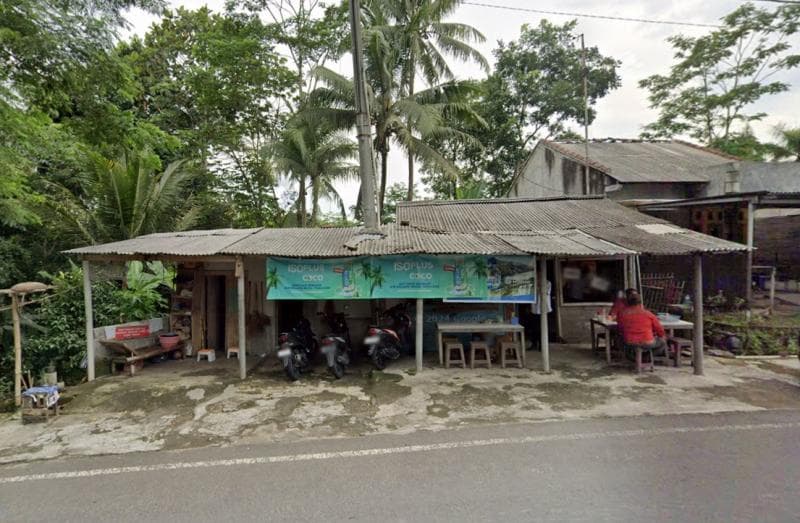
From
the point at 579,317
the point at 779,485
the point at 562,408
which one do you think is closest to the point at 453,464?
the point at 562,408

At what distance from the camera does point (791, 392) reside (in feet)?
20.6

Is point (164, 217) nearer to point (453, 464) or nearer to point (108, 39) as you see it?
point (108, 39)

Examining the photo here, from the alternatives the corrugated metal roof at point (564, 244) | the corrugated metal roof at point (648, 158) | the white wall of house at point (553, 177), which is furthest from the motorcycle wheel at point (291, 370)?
the white wall of house at point (553, 177)

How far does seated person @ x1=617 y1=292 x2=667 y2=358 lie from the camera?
7.18 metres

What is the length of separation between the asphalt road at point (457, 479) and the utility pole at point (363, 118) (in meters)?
4.87

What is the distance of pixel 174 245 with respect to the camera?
7.71 metres

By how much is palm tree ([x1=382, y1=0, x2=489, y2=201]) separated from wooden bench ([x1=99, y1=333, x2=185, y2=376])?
981cm

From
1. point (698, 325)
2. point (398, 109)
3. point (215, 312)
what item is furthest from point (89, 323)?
point (698, 325)

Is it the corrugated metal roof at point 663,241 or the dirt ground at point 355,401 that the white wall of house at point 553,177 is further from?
the dirt ground at point 355,401

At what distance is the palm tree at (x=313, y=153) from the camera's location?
14.4 m

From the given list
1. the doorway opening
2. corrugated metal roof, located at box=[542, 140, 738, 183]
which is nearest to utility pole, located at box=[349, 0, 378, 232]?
the doorway opening

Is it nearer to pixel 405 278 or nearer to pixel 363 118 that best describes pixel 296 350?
pixel 405 278

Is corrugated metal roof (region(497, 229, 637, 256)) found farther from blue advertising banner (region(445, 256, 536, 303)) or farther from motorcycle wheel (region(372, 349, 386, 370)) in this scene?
motorcycle wheel (region(372, 349, 386, 370))

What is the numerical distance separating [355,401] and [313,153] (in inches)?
434
